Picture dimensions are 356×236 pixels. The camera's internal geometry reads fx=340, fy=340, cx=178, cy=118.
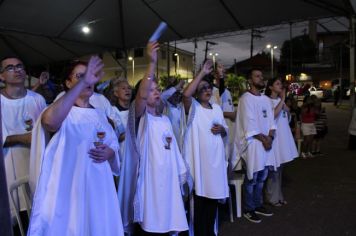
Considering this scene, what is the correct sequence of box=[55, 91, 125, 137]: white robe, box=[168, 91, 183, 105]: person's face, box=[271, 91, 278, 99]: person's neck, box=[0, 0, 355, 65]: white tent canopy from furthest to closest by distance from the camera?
1. box=[0, 0, 355, 65]: white tent canopy
2. box=[271, 91, 278, 99]: person's neck
3. box=[168, 91, 183, 105]: person's face
4. box=[55, 91, 125, 137]: white robe

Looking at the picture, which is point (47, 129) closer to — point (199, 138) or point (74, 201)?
point (74, 201)

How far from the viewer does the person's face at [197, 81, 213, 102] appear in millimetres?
3854

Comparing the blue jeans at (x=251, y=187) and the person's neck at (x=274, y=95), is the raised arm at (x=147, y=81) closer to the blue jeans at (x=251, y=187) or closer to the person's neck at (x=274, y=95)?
the blue jeans at (x=251, y=187)

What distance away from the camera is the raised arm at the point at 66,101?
198 centimetres

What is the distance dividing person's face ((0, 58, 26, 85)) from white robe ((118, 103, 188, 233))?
1.10 metres

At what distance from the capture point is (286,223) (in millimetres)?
4578

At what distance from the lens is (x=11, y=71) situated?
10.2ft

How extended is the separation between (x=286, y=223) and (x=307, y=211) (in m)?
0.61

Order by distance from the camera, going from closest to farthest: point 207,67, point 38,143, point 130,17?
1. point 38,143
2. point 207,67
3. point 130,17

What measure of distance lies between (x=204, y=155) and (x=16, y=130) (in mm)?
1893

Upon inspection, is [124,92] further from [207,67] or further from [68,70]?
[68,70]

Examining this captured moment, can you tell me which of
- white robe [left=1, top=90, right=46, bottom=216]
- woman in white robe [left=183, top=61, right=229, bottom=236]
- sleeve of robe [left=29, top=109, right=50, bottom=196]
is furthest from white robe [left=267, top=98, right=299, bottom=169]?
sleeve of robe [left=29, top=109, right=50, bottom=196]

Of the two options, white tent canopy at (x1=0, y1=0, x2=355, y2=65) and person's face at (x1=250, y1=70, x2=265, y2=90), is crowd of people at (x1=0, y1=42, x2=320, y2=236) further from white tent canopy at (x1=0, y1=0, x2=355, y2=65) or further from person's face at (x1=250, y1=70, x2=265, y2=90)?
white tent canopy at (x1=0, y1=0, x2=355, y2=65)

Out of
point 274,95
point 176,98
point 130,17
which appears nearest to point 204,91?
point 176,98
